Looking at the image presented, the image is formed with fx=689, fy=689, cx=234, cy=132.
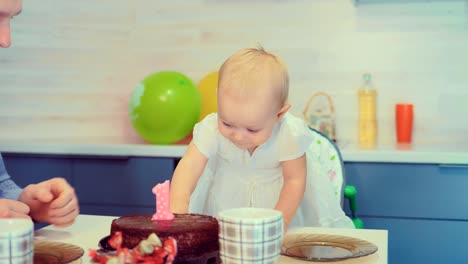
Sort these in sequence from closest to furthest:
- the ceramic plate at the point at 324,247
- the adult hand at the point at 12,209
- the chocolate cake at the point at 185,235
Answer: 1. the chocolate cake at the point at 185,235
2. the ceramic plate at the point at 324,247
3. the adult hand at the point at 12,209

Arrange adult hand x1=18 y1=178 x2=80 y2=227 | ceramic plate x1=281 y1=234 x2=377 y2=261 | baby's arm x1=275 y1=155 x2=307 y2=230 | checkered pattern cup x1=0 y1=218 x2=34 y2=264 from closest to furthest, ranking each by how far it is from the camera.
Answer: checkered pattern cup x1=0 y1=218 x2=34 y2=264 < ceramic plate x1=281 y1=234 x2=377 y2=261 < adult hand x1=18 y1=178 x2=80 y2=227 < baby's arm x1=275 y1=155 x2=307 y2=230

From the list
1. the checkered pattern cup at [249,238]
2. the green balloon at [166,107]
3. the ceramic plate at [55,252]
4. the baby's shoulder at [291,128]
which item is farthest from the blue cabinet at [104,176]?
the checkered pattern cup at [249,238]

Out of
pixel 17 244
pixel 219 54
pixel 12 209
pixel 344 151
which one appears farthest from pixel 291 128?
pixel 219 54

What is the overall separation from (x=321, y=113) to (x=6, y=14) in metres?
2.12

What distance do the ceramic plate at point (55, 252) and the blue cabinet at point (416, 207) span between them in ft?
5.65

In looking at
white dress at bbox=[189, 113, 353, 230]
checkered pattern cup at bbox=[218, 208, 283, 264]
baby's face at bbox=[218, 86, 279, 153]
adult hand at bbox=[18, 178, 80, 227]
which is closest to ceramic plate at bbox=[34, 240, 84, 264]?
adult hand at bbox=[18, 178, 80, 227]

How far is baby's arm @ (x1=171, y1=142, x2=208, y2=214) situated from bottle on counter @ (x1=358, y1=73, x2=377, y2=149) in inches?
61.1

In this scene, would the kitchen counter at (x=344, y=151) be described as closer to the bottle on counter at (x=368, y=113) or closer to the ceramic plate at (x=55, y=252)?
the bottle on counter at (x=368, y=113)

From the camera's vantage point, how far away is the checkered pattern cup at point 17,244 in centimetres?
93

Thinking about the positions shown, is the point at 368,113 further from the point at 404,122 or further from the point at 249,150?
the point at 249,150

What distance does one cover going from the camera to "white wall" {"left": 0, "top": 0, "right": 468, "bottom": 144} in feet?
10.2

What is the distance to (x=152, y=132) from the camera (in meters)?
3.06

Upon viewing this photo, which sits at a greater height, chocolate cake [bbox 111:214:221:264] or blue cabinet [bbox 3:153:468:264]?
chocolate cake [bbox 111:214:221:264]

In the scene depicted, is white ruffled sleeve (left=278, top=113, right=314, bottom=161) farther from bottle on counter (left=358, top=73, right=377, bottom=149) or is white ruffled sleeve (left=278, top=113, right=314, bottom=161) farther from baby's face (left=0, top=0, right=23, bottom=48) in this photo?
bottle on counter (left=358, top=73, right=377, bottom=149)
